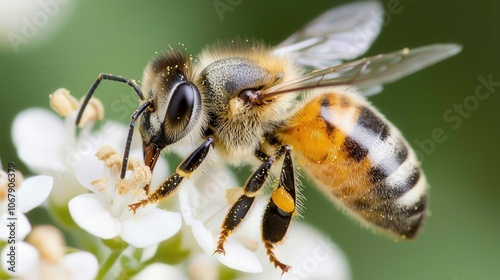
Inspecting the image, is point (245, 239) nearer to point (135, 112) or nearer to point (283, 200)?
point (283, 200)

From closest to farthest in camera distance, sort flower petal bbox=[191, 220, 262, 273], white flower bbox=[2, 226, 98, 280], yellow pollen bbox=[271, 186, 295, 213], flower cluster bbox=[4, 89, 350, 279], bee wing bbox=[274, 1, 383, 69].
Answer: white flower bbox=[2, 226, 98, 280] < flower cluster bbox=[4, 89, 350, 279] < flower petal bbox=[191, 220, 262, 273] < yellow pollen bbox=[271, 186, 295, 213] < bee wing bbox=[274, 1, 383, 69]

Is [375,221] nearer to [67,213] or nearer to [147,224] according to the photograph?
[147,224]

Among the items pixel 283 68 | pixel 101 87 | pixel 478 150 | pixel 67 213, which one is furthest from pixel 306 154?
pixel 478 150

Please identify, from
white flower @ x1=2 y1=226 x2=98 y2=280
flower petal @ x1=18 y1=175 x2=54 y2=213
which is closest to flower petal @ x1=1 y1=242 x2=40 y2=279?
white flower @ x1=2 y1=226 x2=98 y2=280

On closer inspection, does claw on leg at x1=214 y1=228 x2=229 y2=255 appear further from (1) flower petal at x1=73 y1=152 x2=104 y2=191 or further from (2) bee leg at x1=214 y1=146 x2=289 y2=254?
(1) flower petal at x1=73 y1=152 x2=104 y2=191

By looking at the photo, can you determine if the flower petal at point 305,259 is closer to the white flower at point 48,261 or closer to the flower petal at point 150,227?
the flower petal at point 150,227

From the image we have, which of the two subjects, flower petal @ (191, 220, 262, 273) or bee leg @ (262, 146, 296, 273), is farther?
bee leg @ (262, 146, 296, 273)
